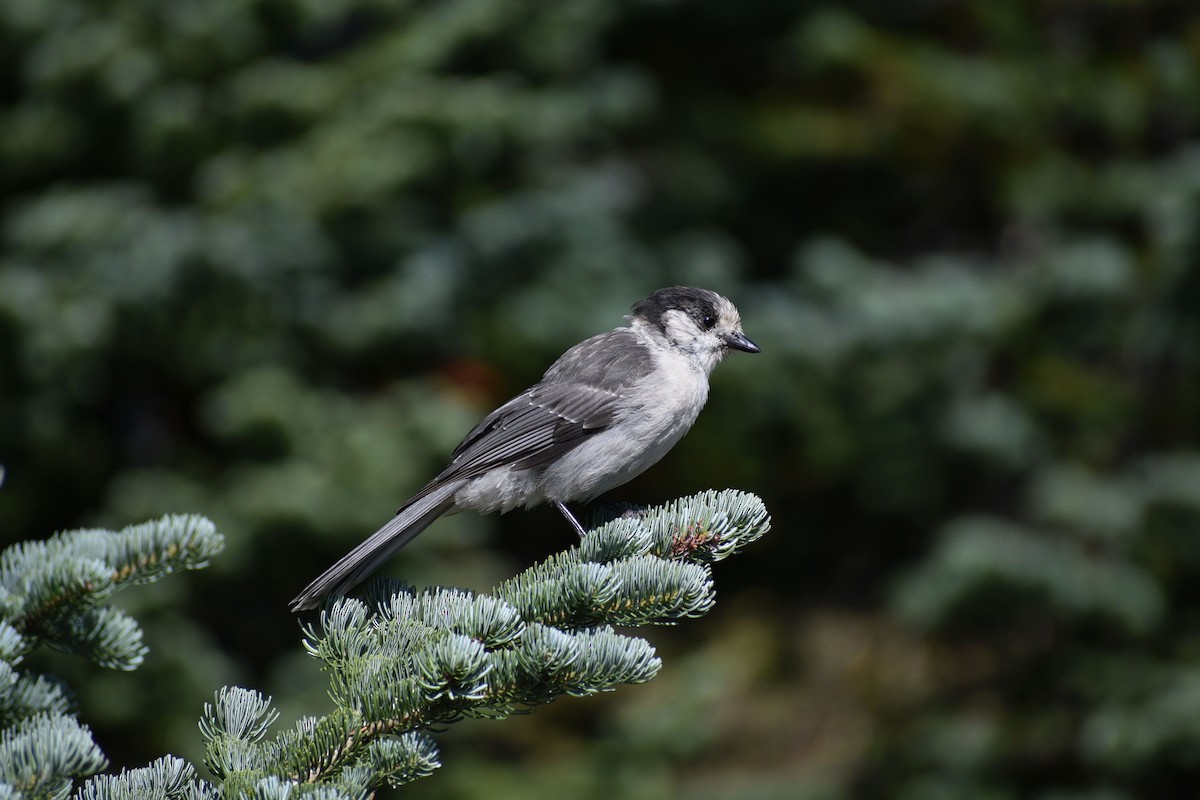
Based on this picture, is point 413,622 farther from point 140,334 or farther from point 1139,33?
point 1139,33

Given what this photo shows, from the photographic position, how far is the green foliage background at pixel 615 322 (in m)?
6.03

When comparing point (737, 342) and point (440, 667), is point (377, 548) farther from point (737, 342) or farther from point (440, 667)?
point (737, 342)

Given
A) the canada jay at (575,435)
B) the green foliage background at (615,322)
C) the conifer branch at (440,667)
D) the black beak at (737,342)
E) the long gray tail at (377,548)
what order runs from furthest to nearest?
the green foliage background at (615,322), the black beak at (737,342), the canada jay at (575,435), the long gray tail at (377,548), the conifer branch at (440,667)

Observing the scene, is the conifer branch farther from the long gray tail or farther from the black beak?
the black beak

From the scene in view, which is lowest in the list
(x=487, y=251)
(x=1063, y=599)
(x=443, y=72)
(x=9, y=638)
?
(x=1063, y=599)

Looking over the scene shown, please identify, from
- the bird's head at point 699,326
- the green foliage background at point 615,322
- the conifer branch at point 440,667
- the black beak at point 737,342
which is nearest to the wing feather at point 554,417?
the bird's head at point 699,326

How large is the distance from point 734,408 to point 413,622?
4870 millimetres

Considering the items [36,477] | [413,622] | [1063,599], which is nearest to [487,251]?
[36,477]

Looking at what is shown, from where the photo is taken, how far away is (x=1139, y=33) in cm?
800

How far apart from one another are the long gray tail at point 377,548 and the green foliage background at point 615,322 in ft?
6.64

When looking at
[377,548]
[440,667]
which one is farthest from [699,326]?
[440,667]

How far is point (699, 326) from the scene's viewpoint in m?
4.53

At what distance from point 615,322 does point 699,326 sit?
1.97 meters

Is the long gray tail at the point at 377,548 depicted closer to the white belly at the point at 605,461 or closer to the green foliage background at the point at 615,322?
the white belly at the point at 605,461
